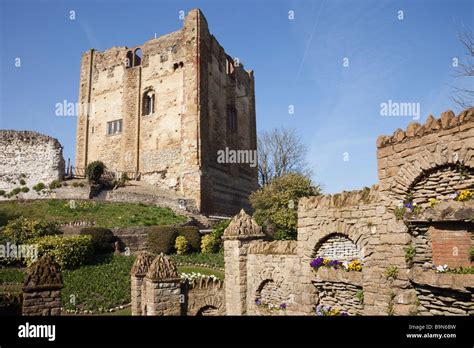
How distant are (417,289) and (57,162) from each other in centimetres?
3178

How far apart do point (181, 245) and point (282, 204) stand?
268 inches

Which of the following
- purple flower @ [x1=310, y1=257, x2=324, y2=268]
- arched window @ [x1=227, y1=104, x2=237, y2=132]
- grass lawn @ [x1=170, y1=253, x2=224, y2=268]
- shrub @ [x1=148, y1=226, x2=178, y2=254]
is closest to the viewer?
purple flower @ [x1=310, y1=257, x2=324, y2=268]

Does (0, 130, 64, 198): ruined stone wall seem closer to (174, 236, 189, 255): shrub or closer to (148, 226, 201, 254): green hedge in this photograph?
(148, 226, 201, 254): green hedge

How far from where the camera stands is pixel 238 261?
11688 mm

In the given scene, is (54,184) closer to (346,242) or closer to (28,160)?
(28,160)

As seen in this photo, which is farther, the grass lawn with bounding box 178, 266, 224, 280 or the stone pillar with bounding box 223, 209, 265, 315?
the grass lawn with bounding box 178, 266, 224, 280

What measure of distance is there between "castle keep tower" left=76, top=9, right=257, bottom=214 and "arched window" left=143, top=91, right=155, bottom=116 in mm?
101

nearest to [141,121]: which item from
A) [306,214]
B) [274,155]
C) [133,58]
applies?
[133,58]

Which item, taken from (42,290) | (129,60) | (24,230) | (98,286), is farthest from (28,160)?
(42,290)

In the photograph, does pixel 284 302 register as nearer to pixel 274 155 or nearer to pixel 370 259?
pixel 370 259

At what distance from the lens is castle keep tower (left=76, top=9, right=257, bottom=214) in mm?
34500

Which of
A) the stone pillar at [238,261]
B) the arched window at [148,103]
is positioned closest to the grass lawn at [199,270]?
the stone pillar at [238,261]

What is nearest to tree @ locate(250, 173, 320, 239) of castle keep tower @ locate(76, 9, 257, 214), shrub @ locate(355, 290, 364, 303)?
castle keep tower @ locate(76, 9, 257, 214)

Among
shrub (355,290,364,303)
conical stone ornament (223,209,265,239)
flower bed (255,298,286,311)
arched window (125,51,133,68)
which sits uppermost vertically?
arched window (125,51,133,68)
